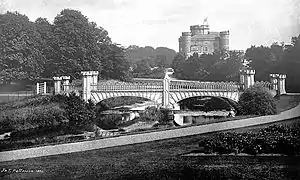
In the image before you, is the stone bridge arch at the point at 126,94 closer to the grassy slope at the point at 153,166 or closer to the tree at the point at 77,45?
the tree at the point at 77,45

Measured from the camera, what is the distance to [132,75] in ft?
23.6

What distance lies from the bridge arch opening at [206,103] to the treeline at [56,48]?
1264mm

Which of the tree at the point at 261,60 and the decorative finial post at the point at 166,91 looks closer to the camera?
the tree at the point at 261,60

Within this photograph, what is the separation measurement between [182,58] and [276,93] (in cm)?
154

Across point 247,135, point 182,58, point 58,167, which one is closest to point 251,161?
point 247,135

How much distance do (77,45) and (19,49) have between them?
858mm

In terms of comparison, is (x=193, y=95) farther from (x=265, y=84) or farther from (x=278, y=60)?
(x=278, y=60)

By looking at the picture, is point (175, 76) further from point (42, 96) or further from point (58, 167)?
point (58, 167)

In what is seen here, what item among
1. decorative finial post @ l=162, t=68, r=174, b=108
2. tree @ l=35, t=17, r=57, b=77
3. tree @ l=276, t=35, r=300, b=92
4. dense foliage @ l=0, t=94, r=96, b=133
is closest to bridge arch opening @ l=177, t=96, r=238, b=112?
decorative finial post @ l=162, t=68, r=174, b=108

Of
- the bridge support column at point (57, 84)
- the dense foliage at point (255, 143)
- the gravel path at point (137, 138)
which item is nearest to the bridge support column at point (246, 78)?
the gravel path at point (137, 138)

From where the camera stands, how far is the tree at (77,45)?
6332mm

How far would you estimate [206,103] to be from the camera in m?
7.83

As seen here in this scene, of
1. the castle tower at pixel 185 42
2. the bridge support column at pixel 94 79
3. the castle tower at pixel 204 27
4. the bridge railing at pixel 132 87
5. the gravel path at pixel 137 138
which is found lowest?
the gravel path at pixel 137 138

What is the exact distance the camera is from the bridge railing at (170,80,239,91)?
7367mm
